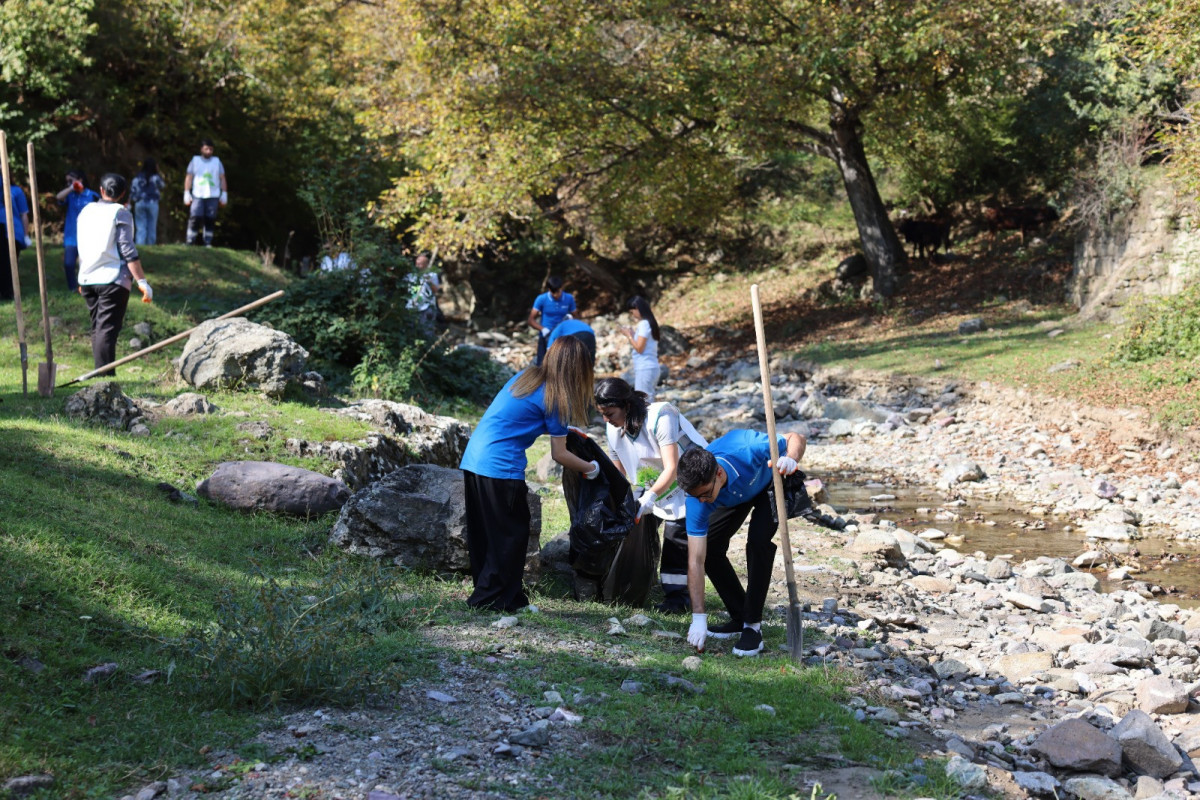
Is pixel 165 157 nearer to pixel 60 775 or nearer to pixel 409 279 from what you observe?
pixel 409 279

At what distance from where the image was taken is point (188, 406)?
8.91 metres

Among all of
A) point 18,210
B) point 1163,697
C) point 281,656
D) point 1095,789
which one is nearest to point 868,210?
point 18,210

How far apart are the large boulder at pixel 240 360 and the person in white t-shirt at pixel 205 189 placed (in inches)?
261

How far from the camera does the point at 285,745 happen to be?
4.06 m

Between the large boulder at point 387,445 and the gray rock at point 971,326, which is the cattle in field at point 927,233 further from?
the large boulder at point 387,445

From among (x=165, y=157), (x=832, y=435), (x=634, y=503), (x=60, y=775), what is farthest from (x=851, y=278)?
(x=60, y=775)

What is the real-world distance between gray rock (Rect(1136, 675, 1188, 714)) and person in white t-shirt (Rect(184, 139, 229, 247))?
14.2 metres

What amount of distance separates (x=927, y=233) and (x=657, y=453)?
18523 mm

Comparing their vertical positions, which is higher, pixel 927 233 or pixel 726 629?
pixel 927 233

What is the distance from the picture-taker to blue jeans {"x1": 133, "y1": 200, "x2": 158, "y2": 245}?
1638 cm

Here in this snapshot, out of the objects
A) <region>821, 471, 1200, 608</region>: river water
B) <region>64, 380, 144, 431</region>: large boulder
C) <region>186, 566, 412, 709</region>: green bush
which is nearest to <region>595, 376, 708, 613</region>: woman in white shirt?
<region>186, 566, 412, 709</region>: green bush

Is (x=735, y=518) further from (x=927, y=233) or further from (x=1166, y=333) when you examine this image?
(x=927, y=233)

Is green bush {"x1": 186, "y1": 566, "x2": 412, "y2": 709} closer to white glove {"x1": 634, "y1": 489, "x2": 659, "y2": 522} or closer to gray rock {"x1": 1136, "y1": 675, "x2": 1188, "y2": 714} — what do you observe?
white glove {"x1": 634, "y1": 489, "x2": 659, "y2": 522}

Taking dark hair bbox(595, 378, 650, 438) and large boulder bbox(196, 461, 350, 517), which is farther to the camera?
large boulder bbox(196, 461, 350, 517)
